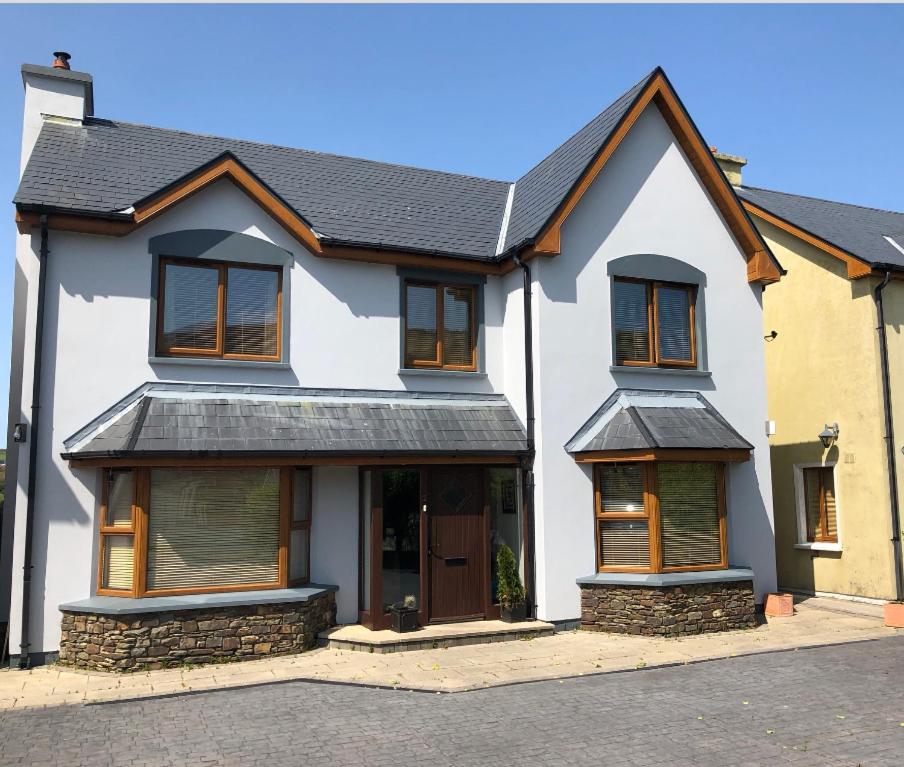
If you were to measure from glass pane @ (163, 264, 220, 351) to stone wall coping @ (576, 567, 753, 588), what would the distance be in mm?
7189

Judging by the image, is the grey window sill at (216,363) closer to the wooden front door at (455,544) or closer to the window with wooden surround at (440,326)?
the window with wooden surround at (440,326)

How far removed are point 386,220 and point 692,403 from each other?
642cm

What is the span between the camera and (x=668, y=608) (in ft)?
39.5

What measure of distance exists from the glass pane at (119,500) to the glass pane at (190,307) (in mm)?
2154

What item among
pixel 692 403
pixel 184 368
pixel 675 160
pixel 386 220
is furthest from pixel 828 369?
pixel 184 368

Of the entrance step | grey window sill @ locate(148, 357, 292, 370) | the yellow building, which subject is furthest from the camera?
the yellow building

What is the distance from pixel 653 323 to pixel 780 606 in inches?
215

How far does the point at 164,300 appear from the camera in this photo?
1201 centimetres

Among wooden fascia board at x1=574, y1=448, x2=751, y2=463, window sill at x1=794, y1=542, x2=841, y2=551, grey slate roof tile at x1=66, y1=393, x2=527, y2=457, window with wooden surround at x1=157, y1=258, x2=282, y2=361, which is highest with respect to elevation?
window with wooden surround at x1=157, y1=258, x2=282, y2=361

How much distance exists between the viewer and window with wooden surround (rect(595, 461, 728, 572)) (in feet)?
40.9

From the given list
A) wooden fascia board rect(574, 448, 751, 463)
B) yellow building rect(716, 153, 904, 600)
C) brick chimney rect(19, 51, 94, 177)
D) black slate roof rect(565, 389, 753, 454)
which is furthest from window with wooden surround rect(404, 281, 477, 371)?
brick chimney rect(19, 51, 94, 177)

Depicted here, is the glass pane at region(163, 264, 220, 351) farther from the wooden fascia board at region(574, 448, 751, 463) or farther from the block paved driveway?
the wooden fascia board at region(574, 448, 751, 463)

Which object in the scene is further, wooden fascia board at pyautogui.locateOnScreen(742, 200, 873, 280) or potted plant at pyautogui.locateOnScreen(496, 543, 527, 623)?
wooden fascia board at pyautogui.locateOnScreen(742, 200, 873, 280)

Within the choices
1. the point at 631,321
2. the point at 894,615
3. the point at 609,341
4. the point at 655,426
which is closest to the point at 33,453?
the point at 609,341
